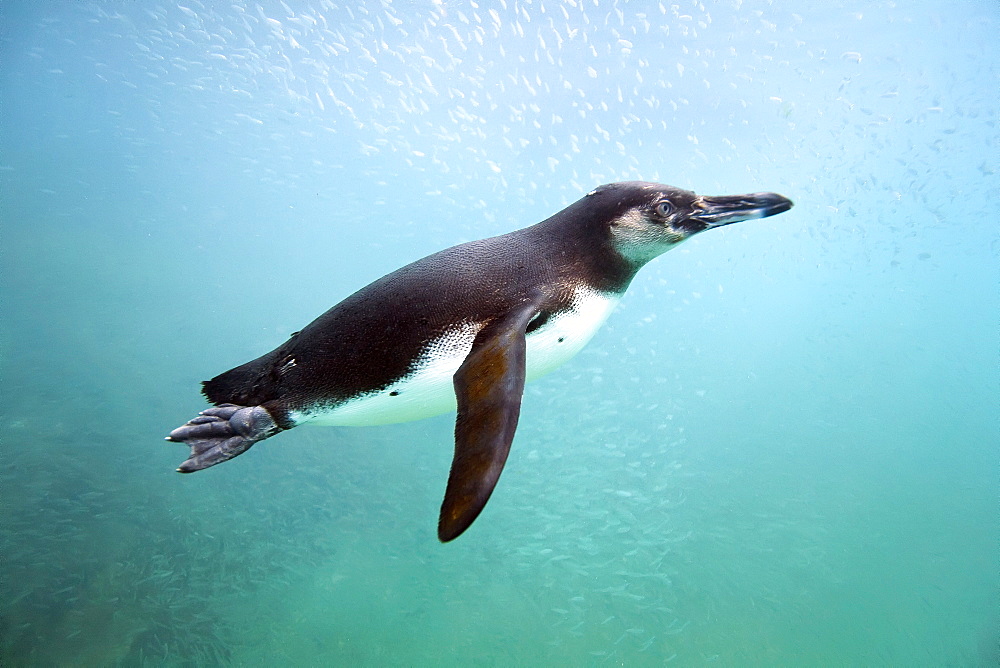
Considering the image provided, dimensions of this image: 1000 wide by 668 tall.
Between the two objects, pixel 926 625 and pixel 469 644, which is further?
pixel 926 625

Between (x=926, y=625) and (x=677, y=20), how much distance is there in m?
13.7

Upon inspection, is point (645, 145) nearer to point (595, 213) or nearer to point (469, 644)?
point (469, 644)

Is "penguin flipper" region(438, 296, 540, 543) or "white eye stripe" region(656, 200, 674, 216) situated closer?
"penguin flipper" region(438, 296, 540, 543)

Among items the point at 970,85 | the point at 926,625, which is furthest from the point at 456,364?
the point at 970,85

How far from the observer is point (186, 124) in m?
19.4

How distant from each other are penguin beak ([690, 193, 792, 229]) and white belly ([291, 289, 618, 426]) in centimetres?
46

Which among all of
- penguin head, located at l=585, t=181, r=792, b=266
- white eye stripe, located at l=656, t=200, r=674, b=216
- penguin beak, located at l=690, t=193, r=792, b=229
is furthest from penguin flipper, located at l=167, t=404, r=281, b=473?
penguin beak, located at l=690, t=193, r=792, b=229

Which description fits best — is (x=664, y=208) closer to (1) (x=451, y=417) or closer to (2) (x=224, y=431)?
(2) (x=224, y=431)

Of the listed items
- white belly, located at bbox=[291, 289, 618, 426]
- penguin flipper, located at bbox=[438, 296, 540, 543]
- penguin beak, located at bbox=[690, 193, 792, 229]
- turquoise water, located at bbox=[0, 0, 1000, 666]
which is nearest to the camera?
penguin flipper, located at bbox=[438, 296, 540, 543]

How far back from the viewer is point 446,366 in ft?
5.80

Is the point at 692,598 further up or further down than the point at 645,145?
further down

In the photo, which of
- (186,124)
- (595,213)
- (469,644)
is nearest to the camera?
(595,213)

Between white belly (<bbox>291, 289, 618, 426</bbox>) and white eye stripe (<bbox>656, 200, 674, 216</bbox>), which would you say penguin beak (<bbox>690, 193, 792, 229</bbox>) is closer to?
white eye stripe (<bbox>656, 200, 674, 216</bbox>)

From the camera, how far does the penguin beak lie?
78.5 inches
